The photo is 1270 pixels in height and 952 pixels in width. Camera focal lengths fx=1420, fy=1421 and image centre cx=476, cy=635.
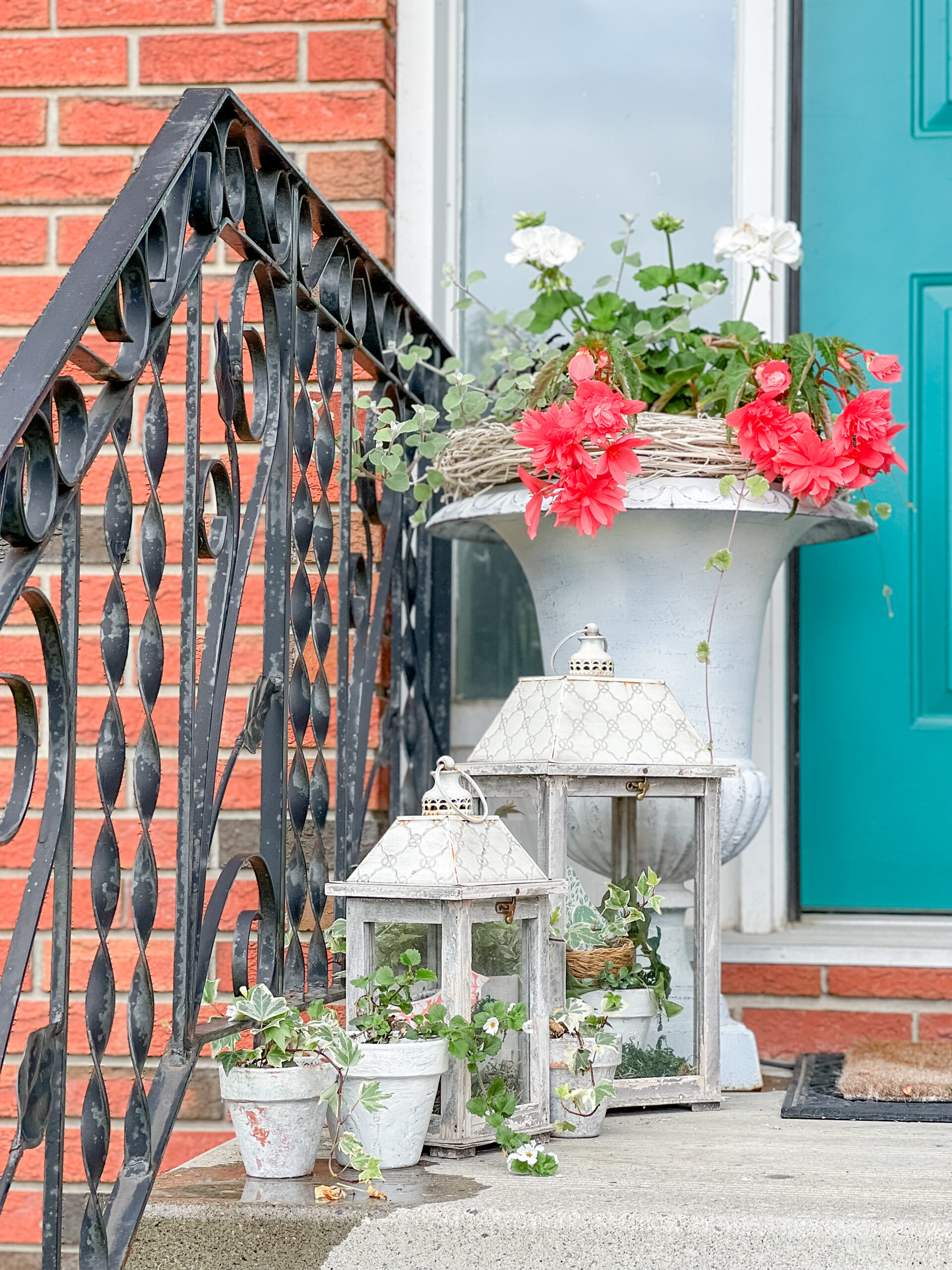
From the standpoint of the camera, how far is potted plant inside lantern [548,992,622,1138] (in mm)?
1463

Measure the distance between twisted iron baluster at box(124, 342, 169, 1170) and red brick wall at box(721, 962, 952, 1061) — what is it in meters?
1.23

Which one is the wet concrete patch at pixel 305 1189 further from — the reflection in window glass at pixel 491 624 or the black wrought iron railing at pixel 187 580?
the reflection in window glass at pixel 491 624

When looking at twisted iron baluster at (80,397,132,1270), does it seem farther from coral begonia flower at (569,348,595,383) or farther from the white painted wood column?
the white painted wood column

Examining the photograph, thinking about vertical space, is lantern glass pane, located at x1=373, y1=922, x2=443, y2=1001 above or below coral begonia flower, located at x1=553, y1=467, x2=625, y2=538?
below

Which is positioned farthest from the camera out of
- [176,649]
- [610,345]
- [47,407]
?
[176,649]

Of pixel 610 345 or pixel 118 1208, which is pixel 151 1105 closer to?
pixel 118 1208

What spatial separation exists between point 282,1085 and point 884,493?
1.59 meters

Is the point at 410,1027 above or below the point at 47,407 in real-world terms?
below

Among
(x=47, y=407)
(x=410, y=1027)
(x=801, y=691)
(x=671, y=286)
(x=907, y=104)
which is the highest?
(x=907, y=104)

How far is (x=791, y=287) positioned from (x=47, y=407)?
1.76 metres

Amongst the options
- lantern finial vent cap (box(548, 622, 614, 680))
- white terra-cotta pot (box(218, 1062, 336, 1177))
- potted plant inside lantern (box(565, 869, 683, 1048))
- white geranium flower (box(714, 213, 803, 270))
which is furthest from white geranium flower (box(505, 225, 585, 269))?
white terra-cotta pot (box(218, 1062, 336, 1177))

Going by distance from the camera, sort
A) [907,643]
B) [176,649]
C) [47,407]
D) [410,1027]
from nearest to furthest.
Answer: [47,407] → [410,1027] → [176,649] → [907,643]

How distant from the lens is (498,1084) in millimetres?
1391

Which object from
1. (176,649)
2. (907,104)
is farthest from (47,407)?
(907,104)
